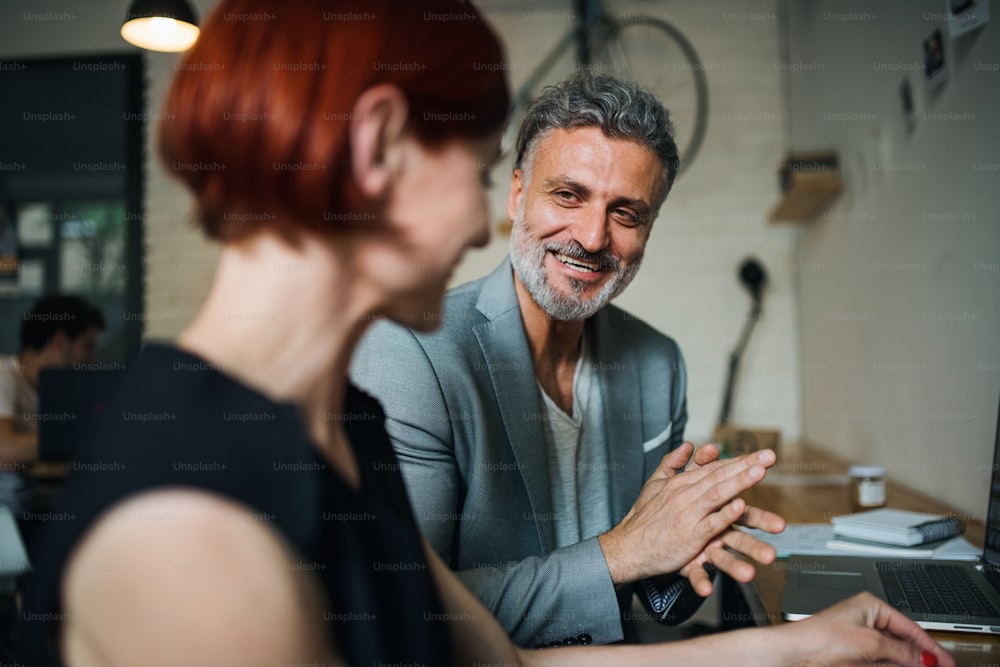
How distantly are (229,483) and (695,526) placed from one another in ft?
2.60

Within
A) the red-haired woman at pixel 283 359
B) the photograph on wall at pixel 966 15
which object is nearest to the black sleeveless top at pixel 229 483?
the red-haired woman at pixel 283 359

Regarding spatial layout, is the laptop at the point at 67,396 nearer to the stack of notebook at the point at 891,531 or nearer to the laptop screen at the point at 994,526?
the stack of notebook at the point at 891,531

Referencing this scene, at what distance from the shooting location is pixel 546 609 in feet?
3.85

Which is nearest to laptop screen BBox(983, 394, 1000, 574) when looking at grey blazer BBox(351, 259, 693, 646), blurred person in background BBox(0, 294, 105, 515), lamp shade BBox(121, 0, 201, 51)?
grey blazer BBox(351, 259, 693, 646)

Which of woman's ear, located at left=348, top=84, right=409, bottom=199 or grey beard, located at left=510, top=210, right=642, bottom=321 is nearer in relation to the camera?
woman's ear, located at left=348, top=84, right=409, bottom=199

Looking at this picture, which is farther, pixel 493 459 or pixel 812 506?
pixel 812 506

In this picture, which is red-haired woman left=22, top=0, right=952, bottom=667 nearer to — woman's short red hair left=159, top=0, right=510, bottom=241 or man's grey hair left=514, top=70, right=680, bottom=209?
woman's short red hair left=159, top=0, right=510, bottom=241

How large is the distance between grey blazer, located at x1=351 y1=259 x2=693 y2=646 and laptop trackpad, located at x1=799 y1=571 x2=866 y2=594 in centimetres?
30

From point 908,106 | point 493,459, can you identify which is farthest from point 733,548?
point 908,106

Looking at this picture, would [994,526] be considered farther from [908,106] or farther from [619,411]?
[908,106]

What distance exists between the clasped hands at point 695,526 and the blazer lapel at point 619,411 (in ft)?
1.11

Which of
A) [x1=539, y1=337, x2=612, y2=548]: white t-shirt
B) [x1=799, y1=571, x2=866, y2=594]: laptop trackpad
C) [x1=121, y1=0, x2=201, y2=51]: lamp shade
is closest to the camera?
[x1=799, y1=571, x2=866, y2=594]: laptop trackpad

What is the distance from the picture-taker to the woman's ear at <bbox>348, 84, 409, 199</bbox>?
1.90 feet

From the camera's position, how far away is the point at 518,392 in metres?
1.43
